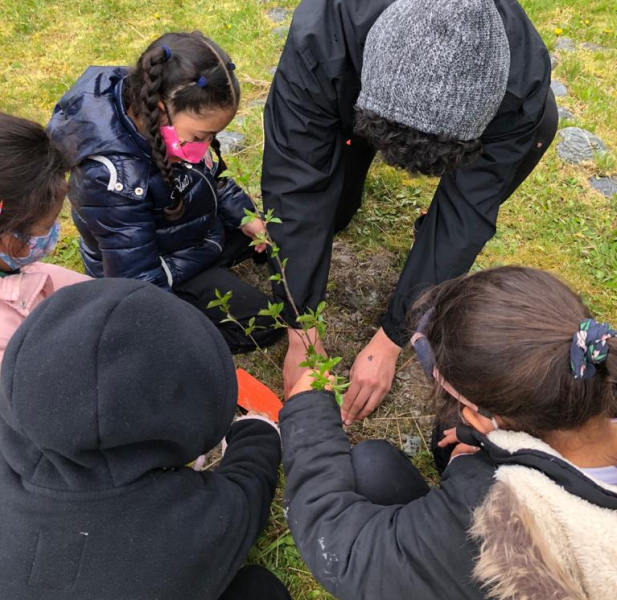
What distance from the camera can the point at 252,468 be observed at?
1.52m

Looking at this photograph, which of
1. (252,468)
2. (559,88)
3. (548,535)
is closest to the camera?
(548,535)

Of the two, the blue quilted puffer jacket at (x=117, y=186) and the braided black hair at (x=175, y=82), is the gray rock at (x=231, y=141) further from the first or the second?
the braided black hair at (x=175, y=82)

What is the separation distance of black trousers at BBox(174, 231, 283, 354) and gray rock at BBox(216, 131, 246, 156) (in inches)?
45.3

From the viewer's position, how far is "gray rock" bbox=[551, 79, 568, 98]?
12.7ft

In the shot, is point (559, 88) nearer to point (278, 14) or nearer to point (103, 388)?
point (278, 14)

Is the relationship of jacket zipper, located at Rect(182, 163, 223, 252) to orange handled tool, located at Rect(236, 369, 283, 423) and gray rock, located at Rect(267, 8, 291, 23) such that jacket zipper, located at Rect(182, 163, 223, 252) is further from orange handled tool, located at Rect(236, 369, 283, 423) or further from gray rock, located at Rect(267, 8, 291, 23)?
gray rock, located at Rect(267, 8, 291, 23)

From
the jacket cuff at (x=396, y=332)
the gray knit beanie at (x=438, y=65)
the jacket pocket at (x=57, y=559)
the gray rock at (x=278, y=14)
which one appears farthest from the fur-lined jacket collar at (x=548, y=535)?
the gray rock at (x=278, y=14)

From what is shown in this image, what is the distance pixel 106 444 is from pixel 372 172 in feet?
8.49

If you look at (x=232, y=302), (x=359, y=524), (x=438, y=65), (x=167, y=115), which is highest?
(x=438, y=65)

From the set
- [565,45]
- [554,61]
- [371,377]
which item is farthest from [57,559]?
[565,45]

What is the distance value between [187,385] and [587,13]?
17.0 feet

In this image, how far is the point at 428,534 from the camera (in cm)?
115

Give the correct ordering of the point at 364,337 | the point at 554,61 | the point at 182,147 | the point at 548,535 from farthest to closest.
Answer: the point at 554,61 < the point at 364,337 < the point at 182,147 < the point at 548,535

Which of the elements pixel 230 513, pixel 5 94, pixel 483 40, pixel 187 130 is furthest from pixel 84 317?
pixel 5 94
